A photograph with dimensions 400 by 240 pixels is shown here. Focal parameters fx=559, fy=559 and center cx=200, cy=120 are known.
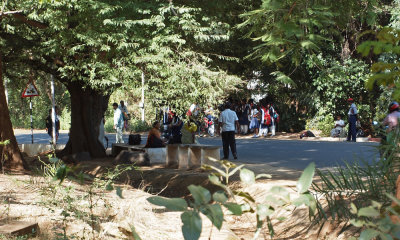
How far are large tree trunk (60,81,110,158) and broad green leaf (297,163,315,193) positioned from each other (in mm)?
18169

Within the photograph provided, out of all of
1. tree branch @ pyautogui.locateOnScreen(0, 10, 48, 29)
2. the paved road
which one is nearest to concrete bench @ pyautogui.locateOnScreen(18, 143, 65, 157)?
tree branch @ pyautogui.locateOnScreen(0, 10, 48, 29)

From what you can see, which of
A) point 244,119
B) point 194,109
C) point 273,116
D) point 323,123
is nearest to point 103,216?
point 194,109

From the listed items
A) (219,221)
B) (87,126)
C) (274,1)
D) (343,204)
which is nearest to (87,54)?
(87,126)

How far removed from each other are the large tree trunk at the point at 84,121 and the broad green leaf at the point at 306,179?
59.6 ft

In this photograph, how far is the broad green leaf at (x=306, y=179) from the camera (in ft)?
5.34

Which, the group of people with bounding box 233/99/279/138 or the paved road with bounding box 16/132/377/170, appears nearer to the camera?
the paved road with bounding box 16/132/377/170

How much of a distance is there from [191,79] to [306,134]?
44.7ft

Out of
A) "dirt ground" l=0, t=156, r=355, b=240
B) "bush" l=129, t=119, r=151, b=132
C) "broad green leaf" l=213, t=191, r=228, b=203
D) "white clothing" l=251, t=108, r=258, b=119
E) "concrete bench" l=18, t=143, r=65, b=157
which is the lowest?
"dirt ground" l=0, t=156, r=355, b=240

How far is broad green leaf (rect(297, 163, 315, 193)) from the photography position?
5.34 feet

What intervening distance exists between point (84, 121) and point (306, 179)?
18491mm

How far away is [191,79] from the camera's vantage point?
1456cm

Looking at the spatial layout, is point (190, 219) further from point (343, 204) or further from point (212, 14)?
point (212, 14)

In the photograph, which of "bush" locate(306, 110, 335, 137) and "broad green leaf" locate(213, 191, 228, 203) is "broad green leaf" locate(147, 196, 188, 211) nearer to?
"broad green leaf" locate(213, 191, 228, 203)

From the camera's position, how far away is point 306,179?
1658 mm
